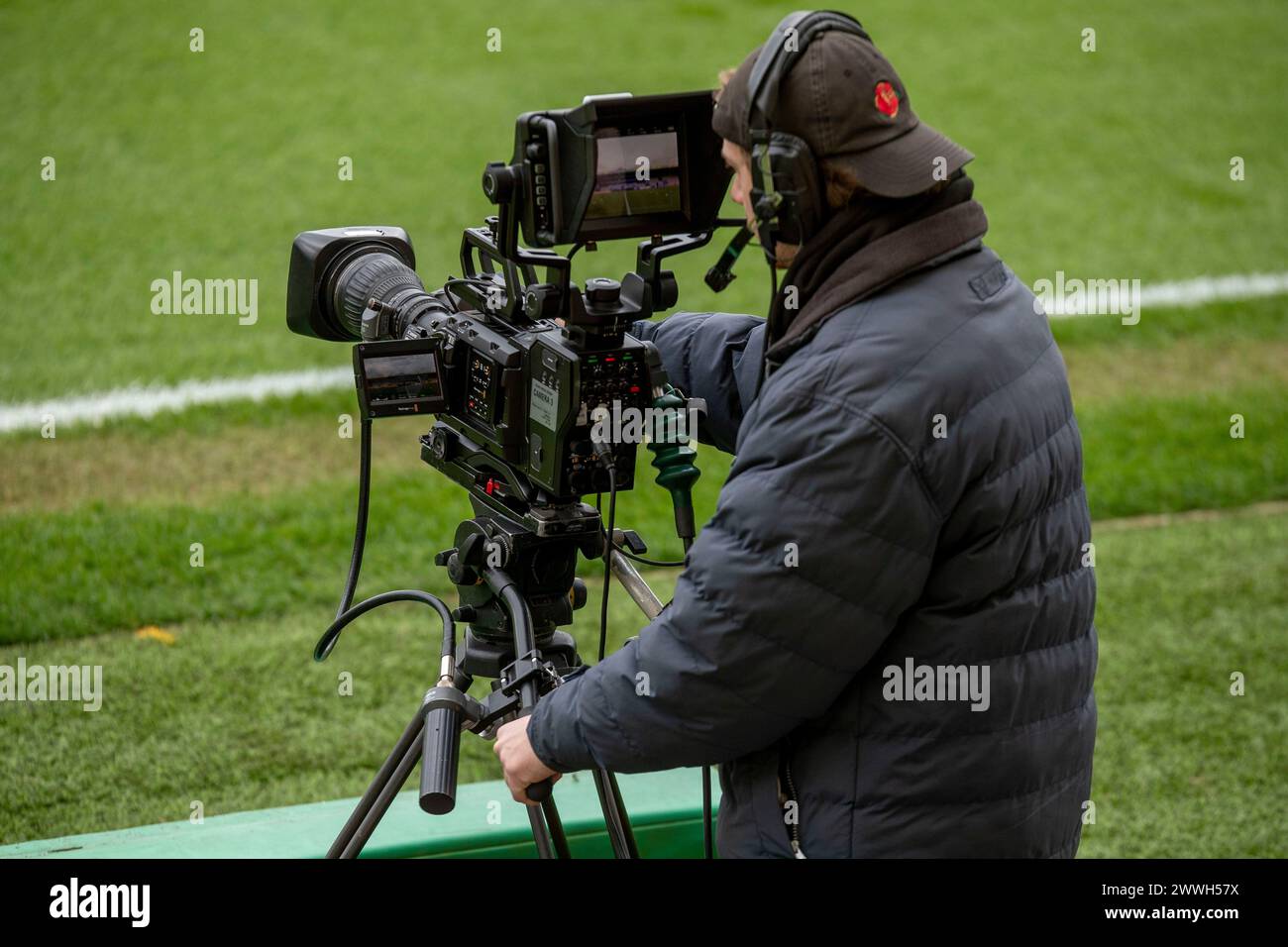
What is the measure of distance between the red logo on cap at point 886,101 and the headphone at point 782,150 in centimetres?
8

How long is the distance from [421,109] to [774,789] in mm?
7199

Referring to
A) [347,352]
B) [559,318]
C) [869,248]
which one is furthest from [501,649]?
[347,352]

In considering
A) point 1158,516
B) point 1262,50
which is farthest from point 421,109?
point 1262,50

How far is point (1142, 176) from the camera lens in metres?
8.98

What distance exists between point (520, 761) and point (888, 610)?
55 cm

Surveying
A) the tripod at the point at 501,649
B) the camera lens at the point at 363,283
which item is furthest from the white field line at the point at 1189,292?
the tripod at the point at 501,649

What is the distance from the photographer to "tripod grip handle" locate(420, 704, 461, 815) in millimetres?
2285

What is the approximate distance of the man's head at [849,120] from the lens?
197 cm

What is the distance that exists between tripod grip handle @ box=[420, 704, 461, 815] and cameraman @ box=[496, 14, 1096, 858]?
173 millimetres

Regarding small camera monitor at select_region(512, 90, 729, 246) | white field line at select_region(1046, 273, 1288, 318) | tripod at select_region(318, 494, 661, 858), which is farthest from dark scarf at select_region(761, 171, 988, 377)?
white field line at select_region(1046, 273, 1288, 318)

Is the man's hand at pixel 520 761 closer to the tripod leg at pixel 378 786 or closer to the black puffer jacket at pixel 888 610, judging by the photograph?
the black puffer jacket at pixel 888 610

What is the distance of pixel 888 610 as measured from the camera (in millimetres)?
1988

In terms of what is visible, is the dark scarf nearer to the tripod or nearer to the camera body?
the camera body
